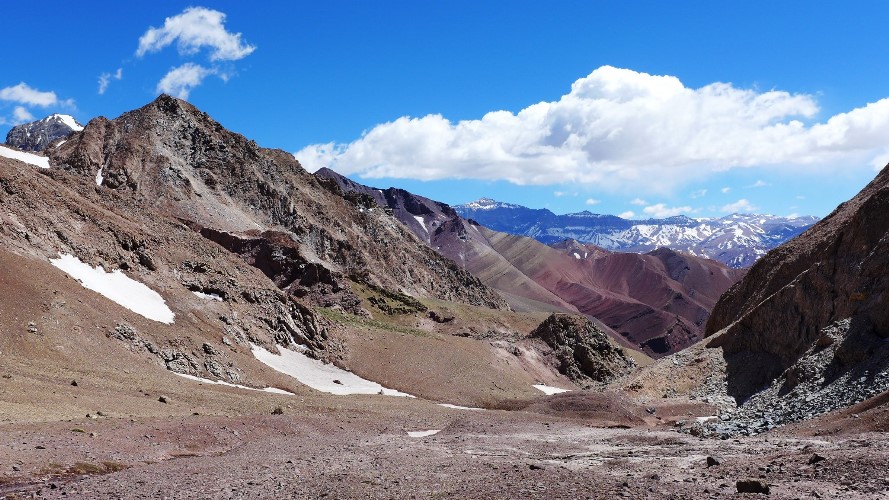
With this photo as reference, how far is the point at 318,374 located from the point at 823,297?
32770mm

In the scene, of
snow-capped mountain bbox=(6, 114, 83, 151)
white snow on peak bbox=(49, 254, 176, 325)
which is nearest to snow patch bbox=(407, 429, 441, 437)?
white snow on peak bbox=(49, 254, 176, 325)

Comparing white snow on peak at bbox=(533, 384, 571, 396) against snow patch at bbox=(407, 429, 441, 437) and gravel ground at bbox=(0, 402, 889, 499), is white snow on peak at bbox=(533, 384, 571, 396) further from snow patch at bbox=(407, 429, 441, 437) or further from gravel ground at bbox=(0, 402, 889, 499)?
gravel ground at bbox=(0, 402, 889, 499)

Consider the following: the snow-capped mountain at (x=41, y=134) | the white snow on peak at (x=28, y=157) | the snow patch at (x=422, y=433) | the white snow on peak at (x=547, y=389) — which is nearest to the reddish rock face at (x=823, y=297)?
the white snow on peak at (x=547, y=389)

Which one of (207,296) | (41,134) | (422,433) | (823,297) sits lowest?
(422,433)

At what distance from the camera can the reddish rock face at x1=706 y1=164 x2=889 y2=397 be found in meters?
38.4

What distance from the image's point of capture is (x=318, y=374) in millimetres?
51781

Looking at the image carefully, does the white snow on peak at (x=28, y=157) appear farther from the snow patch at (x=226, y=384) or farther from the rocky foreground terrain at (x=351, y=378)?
the snow patch at (x=226, y=384)

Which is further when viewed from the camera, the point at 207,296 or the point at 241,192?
the point at 241,192

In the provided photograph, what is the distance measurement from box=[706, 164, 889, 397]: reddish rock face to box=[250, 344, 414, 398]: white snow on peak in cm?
2292

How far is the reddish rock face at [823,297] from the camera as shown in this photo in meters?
38.4

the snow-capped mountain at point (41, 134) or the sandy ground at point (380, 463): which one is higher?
the snow-capped mountain at point (41, 134)

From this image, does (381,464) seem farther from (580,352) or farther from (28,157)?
(28,157)

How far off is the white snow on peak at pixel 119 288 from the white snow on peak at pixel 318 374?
713 cm

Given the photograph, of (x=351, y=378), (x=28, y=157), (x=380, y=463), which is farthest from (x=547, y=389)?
→ (x=28, y=157)
